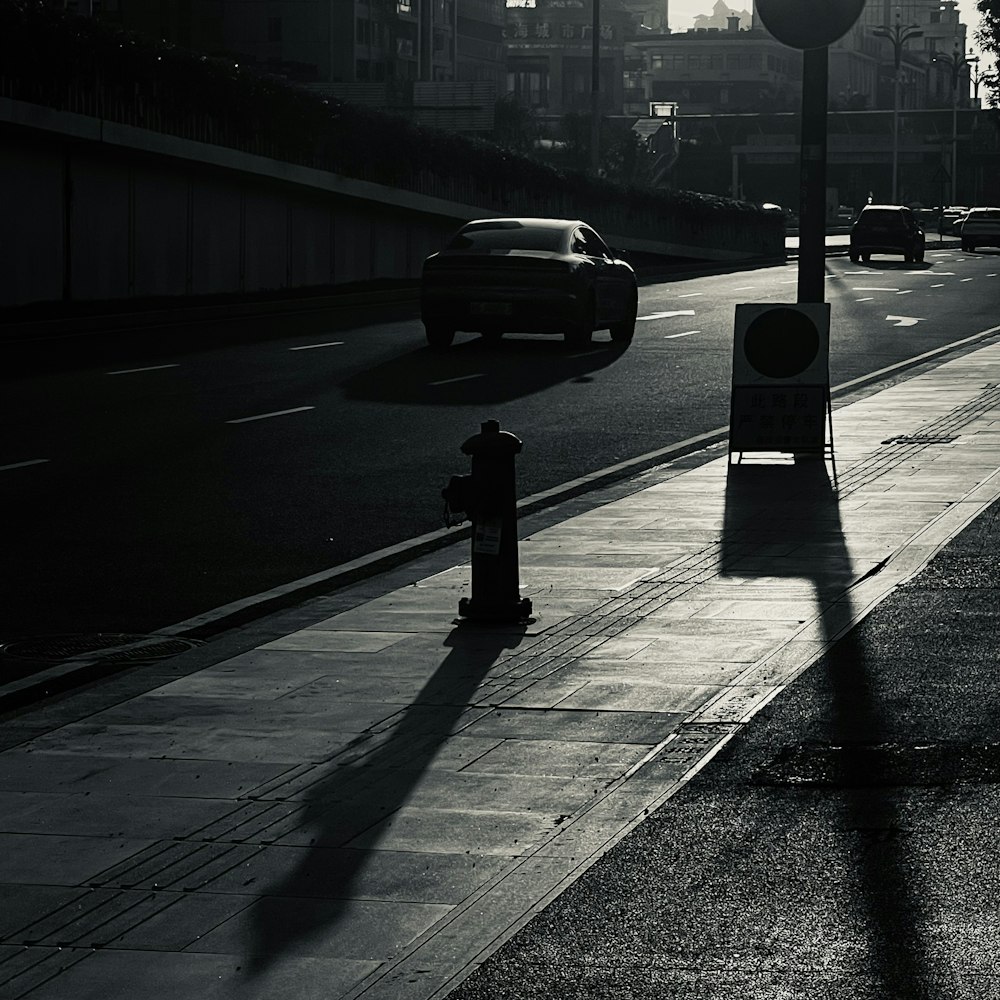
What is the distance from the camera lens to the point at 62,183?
1226 inches

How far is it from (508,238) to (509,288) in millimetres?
1171

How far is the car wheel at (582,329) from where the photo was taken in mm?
24391

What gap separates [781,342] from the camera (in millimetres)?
13562

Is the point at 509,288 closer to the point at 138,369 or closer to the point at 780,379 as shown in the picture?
the point at 138,369

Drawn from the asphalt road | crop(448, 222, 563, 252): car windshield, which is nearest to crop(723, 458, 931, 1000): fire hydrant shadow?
the asphalt road

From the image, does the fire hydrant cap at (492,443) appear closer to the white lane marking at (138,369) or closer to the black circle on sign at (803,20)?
the black circle on sign at (803,20)

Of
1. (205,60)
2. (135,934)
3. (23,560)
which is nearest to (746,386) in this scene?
(23,560)

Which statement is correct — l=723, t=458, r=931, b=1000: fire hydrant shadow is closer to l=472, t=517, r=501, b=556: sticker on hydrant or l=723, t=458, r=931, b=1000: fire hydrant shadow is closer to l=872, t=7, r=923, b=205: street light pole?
l=472, t=517, r=501, b=556: sticker on hydrant

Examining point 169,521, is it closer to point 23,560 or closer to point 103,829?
point 23,560

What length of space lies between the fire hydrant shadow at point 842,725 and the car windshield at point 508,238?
40.5ft

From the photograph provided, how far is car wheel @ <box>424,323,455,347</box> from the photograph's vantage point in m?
24.1

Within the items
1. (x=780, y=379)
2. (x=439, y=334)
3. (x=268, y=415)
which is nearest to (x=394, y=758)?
(x=780, y=379)

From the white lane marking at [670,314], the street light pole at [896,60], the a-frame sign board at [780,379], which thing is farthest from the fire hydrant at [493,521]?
the street light pole at [896,60]

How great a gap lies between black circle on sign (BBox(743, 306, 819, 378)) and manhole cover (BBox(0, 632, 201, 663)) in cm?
614
